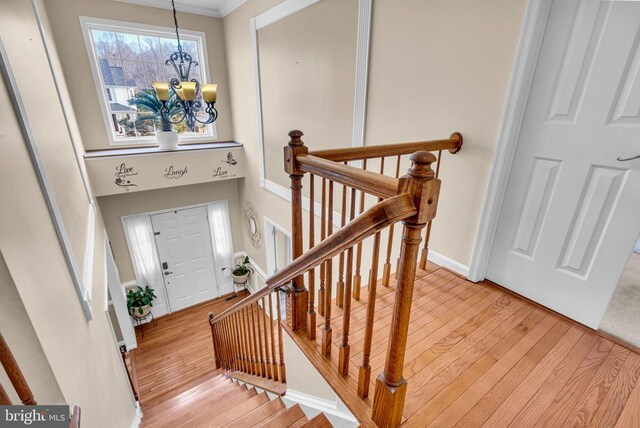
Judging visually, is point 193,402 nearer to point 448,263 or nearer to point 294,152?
point 448,263

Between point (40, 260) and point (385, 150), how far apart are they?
1600 millimetres

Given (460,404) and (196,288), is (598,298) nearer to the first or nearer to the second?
(460,404)

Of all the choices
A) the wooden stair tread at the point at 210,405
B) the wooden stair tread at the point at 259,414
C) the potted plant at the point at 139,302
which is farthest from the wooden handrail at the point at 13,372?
the potted plant at the point at 139,302

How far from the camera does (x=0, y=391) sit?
75 cm

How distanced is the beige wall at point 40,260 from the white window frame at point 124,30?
7.63 feet

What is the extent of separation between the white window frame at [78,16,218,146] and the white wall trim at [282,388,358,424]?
4.37 meters

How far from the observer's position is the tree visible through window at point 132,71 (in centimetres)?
416

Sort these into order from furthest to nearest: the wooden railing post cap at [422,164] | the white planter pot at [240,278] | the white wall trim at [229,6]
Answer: the white planter pot at [240,278], the white wall trim at [229,6], the wooden railing post cap at [422,164]

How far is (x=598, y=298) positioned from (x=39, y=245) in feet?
8.75

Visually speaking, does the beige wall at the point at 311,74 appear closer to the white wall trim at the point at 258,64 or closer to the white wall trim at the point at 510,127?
the white wall trim at the point at 258,64

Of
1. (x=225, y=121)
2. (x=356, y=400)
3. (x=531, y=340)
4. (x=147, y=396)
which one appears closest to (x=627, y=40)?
(x=531, y=340)

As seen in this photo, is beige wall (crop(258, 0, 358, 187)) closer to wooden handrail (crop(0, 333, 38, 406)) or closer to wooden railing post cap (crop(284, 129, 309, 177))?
wooden railing post cap (crop(284, 129, 309, 177))

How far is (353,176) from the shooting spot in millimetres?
977

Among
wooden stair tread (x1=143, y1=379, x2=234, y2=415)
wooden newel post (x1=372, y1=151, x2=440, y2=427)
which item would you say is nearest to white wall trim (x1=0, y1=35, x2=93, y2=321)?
wooden newel post (x1=372, y1=151, x2=440, y2=427)
